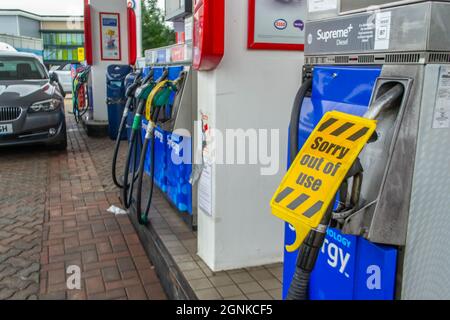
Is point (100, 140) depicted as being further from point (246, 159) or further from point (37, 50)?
point (37, 50)

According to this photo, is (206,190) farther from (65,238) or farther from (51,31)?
(51,31)

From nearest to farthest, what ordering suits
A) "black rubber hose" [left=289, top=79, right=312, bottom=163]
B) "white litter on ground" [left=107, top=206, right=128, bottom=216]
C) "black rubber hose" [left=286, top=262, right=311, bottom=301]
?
"black rubber hose" [left=286, top=262, right=311, bottom=301], "black rubber hose" [left=289, top=79, right=312, bottom=163], "white litter on ground" [left=107, top=206, right=128, bottom=216]

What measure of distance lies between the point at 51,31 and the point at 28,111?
169 feet

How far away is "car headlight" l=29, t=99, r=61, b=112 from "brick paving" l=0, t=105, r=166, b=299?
106 centimetres

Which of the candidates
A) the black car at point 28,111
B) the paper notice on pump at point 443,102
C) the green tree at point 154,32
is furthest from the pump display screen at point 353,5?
the green tree at point 154,32

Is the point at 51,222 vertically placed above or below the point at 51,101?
below

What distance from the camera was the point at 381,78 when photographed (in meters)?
1.58

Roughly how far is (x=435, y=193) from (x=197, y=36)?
171 centimetres

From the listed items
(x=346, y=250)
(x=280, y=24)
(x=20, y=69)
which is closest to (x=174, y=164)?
(x=280, y=24)

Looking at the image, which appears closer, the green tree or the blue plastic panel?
the blue plastic panel

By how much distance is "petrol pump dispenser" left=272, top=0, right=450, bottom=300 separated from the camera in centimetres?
147

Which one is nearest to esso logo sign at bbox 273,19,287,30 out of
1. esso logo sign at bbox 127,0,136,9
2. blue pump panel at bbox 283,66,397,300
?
blue pump panel at bbox 283,66,397,300

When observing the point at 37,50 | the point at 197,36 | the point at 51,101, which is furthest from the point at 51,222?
the point at 37,50

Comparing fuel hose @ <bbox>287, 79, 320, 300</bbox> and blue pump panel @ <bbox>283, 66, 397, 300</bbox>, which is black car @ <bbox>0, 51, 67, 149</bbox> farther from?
fuel hose @ <bbox>287, 79, 320, 300</bbox>
